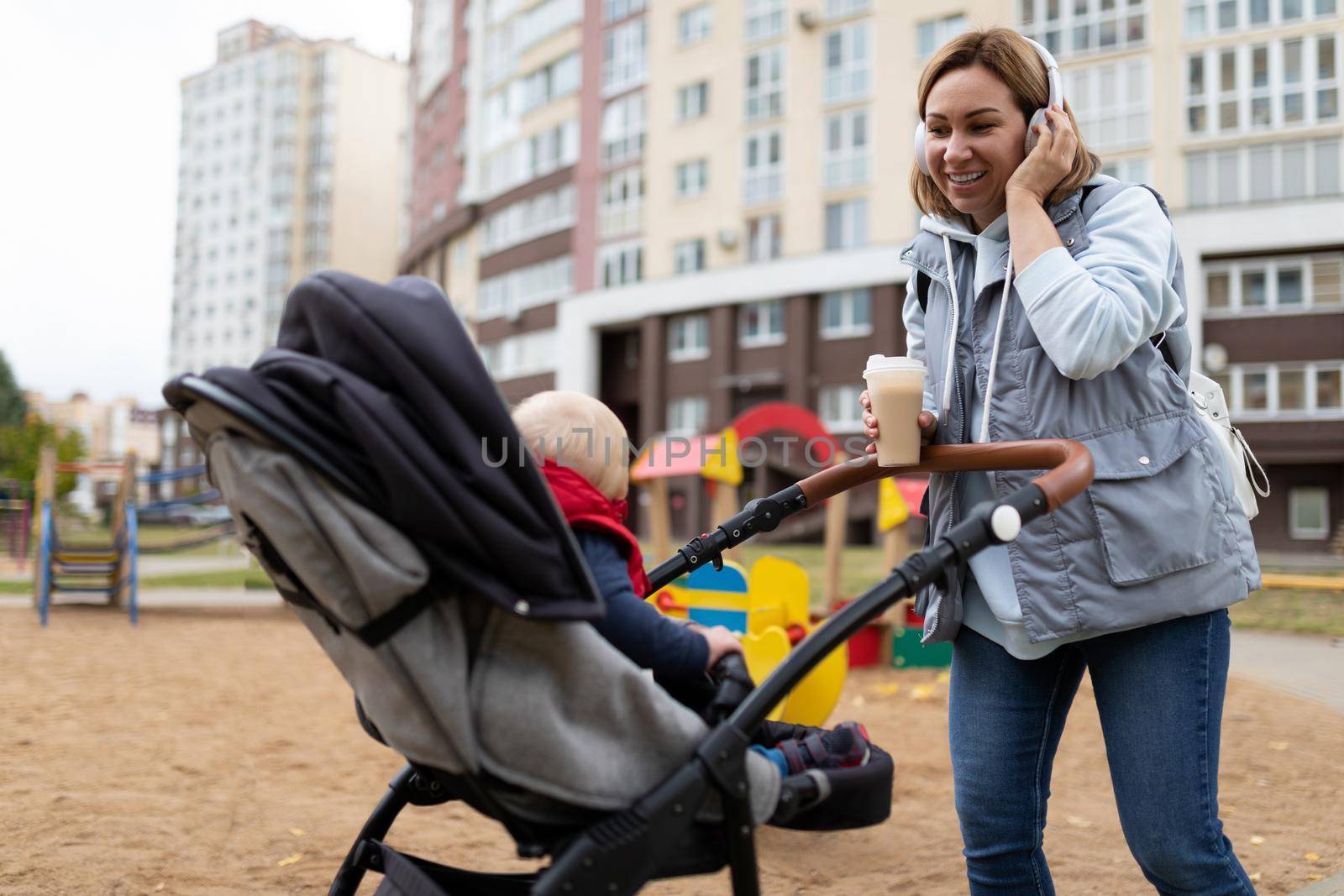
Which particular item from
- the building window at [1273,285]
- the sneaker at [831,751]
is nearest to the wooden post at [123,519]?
the sneaker at [831,751]

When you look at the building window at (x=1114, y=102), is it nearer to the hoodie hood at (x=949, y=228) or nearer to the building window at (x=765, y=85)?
the building window at (x=765, y=85)

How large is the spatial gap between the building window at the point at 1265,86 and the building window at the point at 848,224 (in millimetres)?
7203

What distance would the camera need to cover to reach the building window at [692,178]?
28.2 metres

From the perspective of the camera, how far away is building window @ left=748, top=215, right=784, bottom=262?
26.7 m

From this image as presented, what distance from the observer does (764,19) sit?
2731 cm

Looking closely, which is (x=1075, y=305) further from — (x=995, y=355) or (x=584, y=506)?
(x=584, y=506)

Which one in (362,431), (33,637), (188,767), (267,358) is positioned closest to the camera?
(362,431)

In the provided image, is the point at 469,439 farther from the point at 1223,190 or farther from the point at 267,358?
the point at 1223,190

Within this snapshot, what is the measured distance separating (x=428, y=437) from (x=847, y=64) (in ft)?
87.3

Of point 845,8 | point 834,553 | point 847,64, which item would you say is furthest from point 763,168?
point 834,553

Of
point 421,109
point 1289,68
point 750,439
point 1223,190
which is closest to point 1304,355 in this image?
point 1223,190

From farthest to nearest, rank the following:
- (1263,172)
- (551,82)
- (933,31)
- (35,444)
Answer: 1. (35,444)
2. (551,82)
3. (933,31)
4. (1263,172)

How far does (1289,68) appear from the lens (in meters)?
22.4

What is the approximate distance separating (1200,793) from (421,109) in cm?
4696
